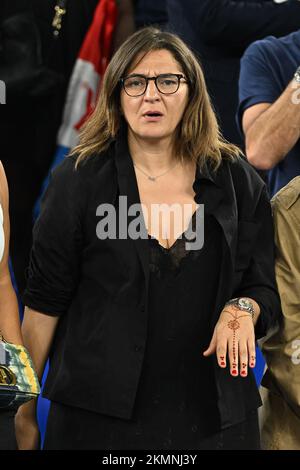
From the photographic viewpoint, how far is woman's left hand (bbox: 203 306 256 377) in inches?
110

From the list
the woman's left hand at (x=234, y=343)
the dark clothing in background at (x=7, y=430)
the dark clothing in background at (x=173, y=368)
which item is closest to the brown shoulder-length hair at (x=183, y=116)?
the dark clothing in background at (x=173, y=368)

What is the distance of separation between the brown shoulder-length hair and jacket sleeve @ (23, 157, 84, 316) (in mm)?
133

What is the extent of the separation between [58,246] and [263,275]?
1.94 ft

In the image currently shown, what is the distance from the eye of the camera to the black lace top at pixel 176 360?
2.88 m

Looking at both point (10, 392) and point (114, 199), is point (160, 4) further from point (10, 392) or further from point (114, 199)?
point (10, 392)

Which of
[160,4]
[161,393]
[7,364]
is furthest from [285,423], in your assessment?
[160,4]

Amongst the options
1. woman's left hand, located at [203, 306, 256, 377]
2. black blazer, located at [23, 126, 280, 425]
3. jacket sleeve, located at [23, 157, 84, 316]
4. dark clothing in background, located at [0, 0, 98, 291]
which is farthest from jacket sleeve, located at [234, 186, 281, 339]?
dark clothing in background, located at [0, 0, 98, 291]

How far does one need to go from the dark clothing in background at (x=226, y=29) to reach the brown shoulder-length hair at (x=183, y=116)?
1.07 m

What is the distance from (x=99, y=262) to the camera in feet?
9.61

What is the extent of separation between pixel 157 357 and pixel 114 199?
45cm

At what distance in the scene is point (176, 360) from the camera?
2906 mm

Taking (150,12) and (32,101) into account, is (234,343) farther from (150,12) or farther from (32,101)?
(150,12)

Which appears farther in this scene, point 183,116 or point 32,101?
point 32,101

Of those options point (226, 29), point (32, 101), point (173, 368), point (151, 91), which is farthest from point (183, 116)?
point (32, 101)
